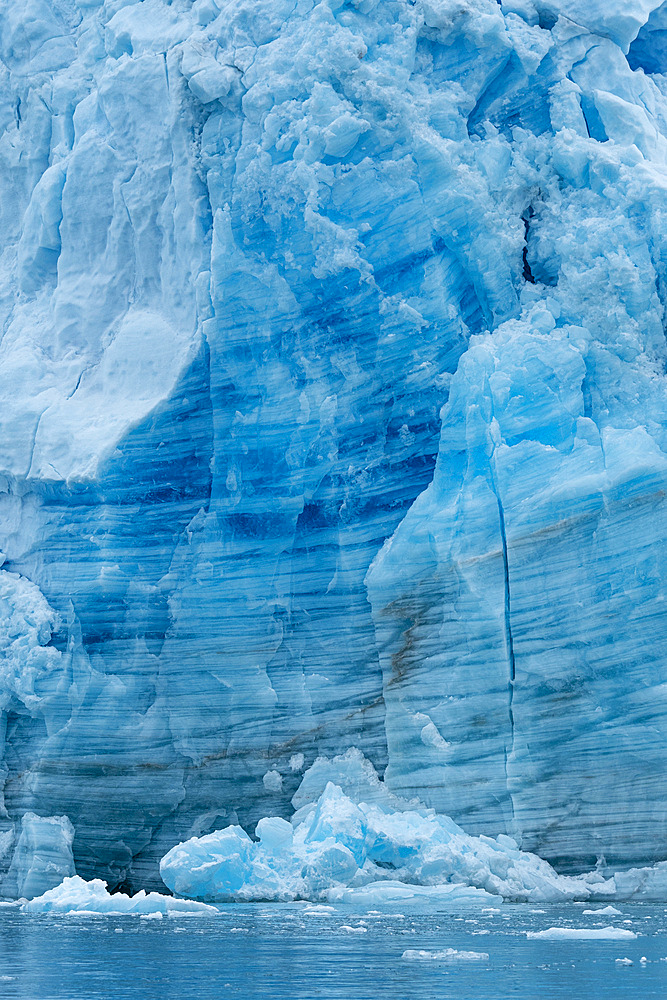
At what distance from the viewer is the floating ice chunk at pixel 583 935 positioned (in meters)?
6.98

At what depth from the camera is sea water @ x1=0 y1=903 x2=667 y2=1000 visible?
17.0ft

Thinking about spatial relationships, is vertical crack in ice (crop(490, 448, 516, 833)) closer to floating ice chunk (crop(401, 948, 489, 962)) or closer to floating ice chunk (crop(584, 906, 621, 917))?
floating ice chunk (crop(584, 906, 621, 917))

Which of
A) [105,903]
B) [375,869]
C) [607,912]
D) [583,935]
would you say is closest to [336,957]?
[583,935]

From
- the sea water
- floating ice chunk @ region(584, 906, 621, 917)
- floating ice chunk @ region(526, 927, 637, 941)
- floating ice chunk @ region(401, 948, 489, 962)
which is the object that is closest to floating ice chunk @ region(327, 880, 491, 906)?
the sea water

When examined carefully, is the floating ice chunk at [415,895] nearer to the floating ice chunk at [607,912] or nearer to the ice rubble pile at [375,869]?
the ice rubble pile at [375,869]

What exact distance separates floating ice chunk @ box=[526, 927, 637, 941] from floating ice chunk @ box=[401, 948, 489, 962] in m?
0.83

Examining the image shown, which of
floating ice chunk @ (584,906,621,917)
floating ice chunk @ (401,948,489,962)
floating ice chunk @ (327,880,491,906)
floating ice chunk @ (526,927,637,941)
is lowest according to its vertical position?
floating ice chunk @ (327,880,491,906)

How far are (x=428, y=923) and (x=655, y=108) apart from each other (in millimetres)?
8259

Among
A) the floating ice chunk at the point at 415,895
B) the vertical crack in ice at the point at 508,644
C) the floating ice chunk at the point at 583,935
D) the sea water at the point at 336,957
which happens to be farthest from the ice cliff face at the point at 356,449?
the floating ice chunk at the point at 583,935

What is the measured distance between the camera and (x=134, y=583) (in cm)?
1156

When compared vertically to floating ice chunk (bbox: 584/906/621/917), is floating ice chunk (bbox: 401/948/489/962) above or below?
above

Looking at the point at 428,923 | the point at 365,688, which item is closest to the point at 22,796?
the point at 365,688

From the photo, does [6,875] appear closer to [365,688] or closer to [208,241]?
[365,688]

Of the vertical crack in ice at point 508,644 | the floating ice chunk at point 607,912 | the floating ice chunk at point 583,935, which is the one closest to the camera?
the floating ice chunk at point 583,935
